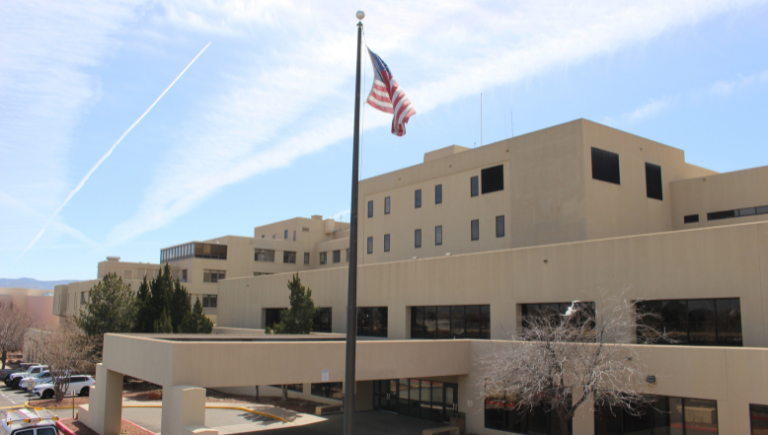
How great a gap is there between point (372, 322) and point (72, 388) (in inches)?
878


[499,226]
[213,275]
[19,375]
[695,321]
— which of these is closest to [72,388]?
[19,375]

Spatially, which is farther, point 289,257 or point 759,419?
point 289,257

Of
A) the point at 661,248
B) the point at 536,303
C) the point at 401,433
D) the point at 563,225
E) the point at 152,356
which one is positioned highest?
the point at 563,225

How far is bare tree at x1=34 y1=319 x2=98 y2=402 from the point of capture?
37062 millimetres

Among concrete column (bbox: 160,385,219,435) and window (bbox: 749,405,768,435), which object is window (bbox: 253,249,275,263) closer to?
concrete column (bbox: 160,385,219,435)

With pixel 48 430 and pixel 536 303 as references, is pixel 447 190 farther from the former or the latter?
pixel 48 430

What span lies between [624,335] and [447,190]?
55.7 feet

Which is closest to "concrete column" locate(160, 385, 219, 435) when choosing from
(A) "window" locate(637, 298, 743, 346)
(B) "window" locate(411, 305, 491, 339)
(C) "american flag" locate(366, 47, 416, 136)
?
(C) "american flag" locate(366, 47, 416, 136)

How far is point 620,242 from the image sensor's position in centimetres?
2361

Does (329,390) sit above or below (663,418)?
below

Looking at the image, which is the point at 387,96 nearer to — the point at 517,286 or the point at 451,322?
the point at 517,286

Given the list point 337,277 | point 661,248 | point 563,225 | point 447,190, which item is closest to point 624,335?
point 661,248

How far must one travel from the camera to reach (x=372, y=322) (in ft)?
115

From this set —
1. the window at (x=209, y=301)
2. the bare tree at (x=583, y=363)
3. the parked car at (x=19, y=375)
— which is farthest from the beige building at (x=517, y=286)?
the window at (x=209, y=301)
